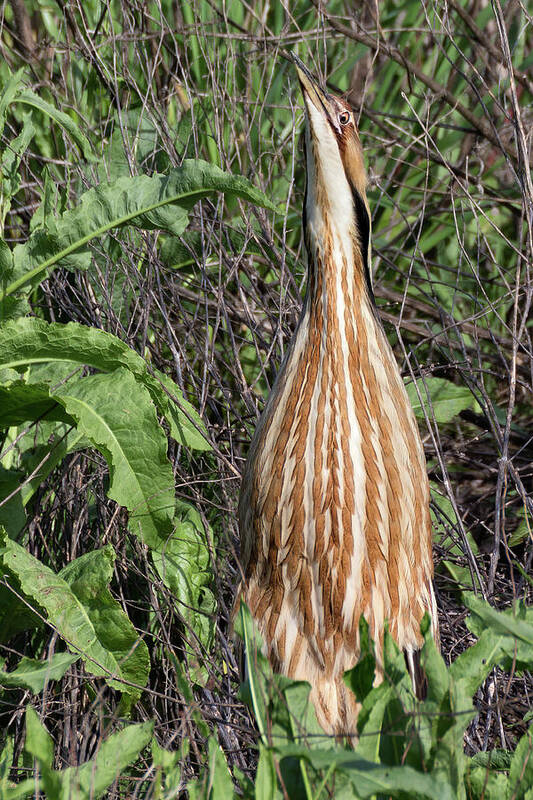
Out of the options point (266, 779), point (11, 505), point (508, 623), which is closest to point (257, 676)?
point (266, 779)

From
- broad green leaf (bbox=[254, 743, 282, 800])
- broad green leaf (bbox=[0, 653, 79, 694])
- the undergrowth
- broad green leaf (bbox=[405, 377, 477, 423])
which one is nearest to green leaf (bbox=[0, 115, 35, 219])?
the undergrowth

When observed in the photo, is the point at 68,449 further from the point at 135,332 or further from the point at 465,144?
the point at 465,144

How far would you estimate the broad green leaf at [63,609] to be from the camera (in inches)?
73.2

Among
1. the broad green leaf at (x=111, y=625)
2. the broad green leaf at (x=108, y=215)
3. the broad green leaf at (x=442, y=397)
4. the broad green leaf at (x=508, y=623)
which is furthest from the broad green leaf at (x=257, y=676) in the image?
the broad green leaf at (x=442, y=397)

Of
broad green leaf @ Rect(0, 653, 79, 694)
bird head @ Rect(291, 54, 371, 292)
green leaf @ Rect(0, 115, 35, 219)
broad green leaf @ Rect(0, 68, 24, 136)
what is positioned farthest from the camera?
green leaf @ Rect(0, 115, 35, 219)

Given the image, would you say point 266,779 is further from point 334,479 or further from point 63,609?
point 63,609

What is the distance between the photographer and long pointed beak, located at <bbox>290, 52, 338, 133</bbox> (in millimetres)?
1726

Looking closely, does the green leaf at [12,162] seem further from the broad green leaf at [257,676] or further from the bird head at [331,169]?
the broad green leaf at [257,676]

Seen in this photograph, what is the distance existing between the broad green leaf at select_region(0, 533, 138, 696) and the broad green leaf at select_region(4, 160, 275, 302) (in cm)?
56

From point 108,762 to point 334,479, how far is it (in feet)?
2.21

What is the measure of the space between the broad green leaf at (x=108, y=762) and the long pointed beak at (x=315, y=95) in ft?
3.63

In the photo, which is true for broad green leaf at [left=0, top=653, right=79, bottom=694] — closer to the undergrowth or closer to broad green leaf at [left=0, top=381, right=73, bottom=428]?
Result: the undergrowth

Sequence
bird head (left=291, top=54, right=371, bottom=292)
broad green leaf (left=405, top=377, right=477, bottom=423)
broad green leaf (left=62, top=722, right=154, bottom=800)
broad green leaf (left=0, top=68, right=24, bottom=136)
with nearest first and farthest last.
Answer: broad green leaf (left=62, top=722, right=154, bottom=800), bird head (left=291, top=54, right=371, bottom=292), broad green leaf (left=0, top=68, right=24, bottom=136), broad green leaf (left=405, top=377, right=477, bottom=423)

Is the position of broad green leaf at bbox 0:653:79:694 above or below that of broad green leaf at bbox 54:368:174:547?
below
